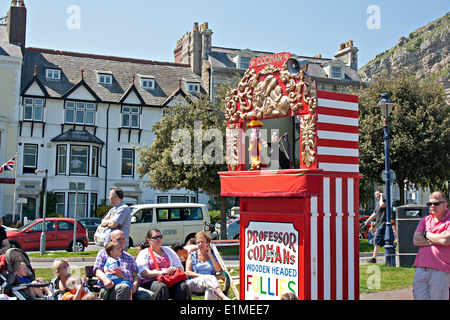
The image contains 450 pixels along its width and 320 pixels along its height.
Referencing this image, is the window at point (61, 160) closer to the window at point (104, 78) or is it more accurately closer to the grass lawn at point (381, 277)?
the window at point (104, 78)

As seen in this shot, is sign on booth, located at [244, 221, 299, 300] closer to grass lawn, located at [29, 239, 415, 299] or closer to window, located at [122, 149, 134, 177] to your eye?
grass lawn, located at [29, 239, 415, 299]

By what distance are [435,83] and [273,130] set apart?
24.1 metres

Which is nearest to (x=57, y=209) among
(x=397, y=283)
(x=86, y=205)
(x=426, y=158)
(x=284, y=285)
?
(x=86, y=205)

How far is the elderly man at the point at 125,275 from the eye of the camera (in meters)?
7.54

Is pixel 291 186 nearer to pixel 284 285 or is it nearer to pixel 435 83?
pixel 284 285

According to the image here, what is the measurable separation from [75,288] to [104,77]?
34.9 m

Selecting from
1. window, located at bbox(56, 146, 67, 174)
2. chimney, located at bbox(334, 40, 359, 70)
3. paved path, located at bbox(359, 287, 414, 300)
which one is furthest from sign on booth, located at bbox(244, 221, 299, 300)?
chimney, located at bbox(334, 40, 359, 70)

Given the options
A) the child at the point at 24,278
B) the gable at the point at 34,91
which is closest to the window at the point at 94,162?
the gable at the point at 34,91

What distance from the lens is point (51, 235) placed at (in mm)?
23078

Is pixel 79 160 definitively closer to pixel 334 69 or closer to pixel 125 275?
pixel 334 69

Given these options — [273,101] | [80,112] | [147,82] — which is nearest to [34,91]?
[80,112]

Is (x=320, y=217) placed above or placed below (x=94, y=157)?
below

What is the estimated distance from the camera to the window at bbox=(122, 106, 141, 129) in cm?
4028
